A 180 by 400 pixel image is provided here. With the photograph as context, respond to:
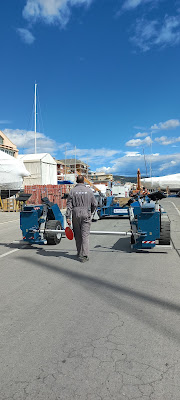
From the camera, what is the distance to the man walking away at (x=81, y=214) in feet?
21.4

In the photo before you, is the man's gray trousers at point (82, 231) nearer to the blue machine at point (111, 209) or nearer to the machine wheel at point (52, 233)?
the machine wheel at point (52, 233)

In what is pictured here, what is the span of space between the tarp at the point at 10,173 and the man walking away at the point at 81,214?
13.8 meters

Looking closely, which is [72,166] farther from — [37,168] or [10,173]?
[10,173]

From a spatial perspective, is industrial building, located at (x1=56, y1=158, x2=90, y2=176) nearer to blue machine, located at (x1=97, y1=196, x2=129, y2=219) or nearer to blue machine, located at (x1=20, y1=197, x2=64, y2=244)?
blue machine, located at (x1=97, y1=196, x2=129, y2=219)

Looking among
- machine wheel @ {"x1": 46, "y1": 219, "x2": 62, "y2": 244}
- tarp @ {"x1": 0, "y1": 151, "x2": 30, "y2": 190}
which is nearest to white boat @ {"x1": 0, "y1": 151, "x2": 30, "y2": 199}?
tarp @ {"x1": 0, "y1": 151, "x2": 30, "y2": 190}

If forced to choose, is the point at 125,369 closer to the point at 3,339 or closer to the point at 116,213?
the point at 3,339

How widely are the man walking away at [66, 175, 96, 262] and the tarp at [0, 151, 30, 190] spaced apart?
13810 mm

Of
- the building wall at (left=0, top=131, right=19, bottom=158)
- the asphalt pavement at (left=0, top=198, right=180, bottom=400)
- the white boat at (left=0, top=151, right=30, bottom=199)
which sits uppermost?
the building wall at (left=0, top=131, right=19, bottom=158)

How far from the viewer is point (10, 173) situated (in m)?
19.6

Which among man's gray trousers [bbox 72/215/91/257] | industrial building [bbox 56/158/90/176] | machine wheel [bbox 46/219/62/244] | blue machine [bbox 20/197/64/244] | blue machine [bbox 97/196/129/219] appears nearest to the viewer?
man's gray trousers [bbox 72/215/91/257]

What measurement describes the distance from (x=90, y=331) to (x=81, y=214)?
11.3ft

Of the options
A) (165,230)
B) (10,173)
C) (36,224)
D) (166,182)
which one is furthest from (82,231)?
(166,182)

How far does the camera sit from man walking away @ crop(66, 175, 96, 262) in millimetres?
6508

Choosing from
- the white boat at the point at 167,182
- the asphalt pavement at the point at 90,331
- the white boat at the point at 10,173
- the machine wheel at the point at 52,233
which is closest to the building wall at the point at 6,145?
the white boat at the point at 10,173
